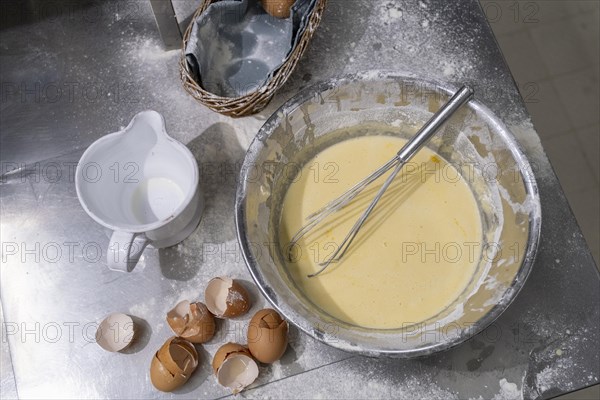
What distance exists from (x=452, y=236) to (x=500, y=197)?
0.28 ft

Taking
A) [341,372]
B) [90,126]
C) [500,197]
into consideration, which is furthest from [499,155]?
[90,126]

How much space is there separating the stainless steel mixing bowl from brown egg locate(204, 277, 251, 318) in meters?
0.07

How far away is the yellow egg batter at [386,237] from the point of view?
0.87m

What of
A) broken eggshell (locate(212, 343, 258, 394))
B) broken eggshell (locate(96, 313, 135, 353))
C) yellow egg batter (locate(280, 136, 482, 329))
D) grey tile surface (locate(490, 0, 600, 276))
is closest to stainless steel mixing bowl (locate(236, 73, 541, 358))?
yellow egg batter (locate(280, 136, 482, 329))

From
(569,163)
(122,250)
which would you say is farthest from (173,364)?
(569,163)

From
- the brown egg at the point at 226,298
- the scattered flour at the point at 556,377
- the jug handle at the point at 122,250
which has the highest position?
the jug handle at the point at 122,250

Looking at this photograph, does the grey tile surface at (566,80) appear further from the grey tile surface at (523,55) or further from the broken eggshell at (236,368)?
the broken eggshell at (236,368)

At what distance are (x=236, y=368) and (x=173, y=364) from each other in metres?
0.09

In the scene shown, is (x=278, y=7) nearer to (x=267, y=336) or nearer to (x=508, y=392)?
(x=267, y=336)

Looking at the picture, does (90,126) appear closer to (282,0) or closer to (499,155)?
(282,0)

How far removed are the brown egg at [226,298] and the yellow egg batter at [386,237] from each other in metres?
0.08

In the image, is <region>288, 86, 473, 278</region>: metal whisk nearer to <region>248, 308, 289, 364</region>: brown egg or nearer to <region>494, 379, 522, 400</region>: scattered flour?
<region>248, 308, 289, 364</region>: brown egg

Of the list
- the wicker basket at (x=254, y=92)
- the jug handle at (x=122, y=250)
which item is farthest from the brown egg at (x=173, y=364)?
the wicker basket at (x=254, y=92)

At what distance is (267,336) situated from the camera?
0.86 metres
